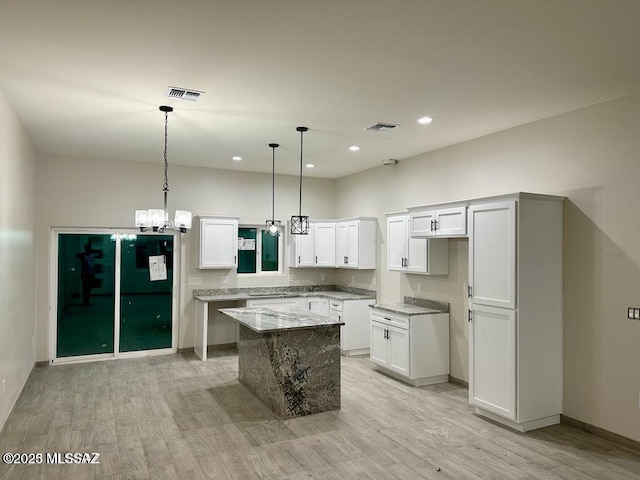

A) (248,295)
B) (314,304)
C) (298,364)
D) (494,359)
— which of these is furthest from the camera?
(314,304)

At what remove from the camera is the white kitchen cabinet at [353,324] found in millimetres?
Result: 6926

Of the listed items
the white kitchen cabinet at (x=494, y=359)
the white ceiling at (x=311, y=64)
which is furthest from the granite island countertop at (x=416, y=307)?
the white ceiling at (x=311, y=64)

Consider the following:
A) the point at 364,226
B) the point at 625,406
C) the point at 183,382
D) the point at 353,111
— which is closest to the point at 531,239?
the point at 625,406

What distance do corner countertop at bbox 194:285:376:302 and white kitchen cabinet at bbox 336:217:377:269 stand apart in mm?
511

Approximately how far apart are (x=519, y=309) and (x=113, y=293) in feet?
18.7

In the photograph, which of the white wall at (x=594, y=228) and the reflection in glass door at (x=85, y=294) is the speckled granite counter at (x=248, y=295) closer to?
the reflection in glass door at (x=85, y=294)

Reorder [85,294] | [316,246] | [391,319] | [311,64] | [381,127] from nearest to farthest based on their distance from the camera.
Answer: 1. [311,64]
2. [381,127]
3. [391,319]
4. [85,294]
5. [316,246]

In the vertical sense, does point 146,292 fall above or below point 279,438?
above

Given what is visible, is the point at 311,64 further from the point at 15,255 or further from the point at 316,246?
the point at 316,246

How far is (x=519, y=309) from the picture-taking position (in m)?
4.02

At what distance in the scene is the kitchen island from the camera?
4.40 meters

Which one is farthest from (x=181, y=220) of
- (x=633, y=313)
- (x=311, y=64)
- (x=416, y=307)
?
(x=633, y=313)

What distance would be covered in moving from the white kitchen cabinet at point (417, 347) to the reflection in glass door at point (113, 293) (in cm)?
362

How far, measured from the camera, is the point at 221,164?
7.05 m
